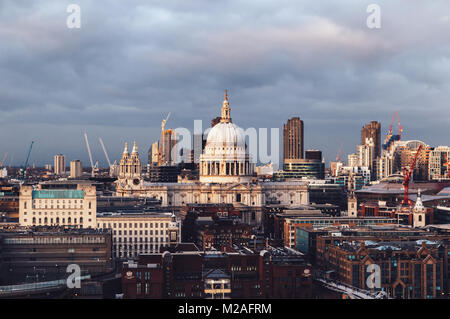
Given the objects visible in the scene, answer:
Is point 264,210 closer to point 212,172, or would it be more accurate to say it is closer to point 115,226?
point 212,172

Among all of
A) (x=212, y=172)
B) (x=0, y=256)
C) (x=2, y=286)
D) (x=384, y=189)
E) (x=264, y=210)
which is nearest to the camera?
(x=2, y=286)

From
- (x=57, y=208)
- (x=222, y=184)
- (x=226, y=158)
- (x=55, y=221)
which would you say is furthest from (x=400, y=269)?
(x=226, y=158)

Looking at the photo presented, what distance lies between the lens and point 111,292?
208 feet

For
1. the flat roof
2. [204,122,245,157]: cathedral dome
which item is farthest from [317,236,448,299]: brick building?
[204,122,245,157]: cathedral dome

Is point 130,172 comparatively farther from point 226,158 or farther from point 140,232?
point 140,232

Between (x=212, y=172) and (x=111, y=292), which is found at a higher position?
(x=212, y=172)

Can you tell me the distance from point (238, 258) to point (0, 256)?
18854mm

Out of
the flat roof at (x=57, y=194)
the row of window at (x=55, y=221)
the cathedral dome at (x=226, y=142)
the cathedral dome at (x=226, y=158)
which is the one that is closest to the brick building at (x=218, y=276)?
the row of window at (x=55, y=221)

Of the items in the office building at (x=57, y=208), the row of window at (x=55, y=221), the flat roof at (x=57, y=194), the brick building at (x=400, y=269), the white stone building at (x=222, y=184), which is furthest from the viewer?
the white stone building at (x=222, y=184)

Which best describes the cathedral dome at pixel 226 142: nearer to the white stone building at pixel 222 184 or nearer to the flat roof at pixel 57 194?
the white stone building at pixel 222 184

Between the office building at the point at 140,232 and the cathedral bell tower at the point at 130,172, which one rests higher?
the cathedral bell tower at the point at 130,172

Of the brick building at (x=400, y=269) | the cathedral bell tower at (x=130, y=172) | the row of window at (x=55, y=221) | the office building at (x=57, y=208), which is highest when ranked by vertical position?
the cathedral bell tower at (x=130, y=172)
